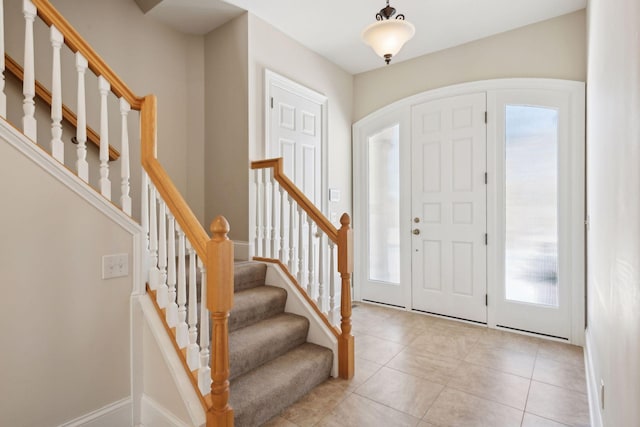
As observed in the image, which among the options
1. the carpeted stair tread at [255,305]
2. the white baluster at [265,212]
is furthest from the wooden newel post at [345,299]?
the white baluster at [265,212]

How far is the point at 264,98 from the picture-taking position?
3221mm

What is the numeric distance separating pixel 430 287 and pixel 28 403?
344 centimetres

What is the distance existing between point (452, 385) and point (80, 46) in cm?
309

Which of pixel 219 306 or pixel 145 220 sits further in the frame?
pixel 145 220

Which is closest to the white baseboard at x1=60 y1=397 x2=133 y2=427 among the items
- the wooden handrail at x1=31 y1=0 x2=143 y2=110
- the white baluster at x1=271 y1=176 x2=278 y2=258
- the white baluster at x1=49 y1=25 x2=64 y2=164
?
the white baluster at x1=49 y1=25 x2=64 y2=164

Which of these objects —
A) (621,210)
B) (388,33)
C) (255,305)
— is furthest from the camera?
(255,305)

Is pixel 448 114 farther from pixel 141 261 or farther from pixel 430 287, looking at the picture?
pixel 141 261

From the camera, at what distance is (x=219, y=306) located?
5.04ft

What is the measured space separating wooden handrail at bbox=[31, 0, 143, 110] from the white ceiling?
4.97 ft

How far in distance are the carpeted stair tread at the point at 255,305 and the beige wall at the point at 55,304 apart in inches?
26.4

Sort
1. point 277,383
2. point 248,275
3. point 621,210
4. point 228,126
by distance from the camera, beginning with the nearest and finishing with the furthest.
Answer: point 621,210 < point 277,383 < point 248,275 < point 228,126

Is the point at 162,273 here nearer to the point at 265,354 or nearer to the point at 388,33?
the point at 265,354

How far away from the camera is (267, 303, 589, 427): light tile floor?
6.37ft

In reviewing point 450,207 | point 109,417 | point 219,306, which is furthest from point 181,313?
point 450,207
